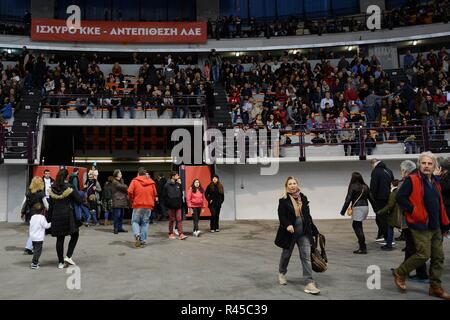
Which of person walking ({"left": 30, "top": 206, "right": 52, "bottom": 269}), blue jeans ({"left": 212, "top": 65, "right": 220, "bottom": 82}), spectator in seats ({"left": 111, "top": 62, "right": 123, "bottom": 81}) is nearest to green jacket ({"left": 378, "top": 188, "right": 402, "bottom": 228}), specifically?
person walking ({"left": 30, "top": 206, "right": 52, "bottom": 269})

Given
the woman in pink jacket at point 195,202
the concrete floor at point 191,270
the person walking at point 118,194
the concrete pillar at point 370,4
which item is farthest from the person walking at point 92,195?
the concrete pillar at point 370,4

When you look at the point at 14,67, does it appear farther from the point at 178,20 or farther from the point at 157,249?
the point at 157,249

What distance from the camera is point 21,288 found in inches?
274

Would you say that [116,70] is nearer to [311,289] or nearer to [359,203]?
[359,203]

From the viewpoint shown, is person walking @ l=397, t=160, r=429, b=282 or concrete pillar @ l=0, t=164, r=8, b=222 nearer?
person walking @ l=397, t=160, r=429, b=282

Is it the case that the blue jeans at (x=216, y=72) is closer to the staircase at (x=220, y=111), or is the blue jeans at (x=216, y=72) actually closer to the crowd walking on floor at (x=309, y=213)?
the staircase at (x=220, y=111)

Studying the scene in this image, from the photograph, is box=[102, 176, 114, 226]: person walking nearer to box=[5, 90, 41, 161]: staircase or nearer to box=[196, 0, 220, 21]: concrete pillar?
box=[5, 90, 41, 161]: staircase

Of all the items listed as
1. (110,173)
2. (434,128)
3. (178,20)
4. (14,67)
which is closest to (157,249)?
(434,128)

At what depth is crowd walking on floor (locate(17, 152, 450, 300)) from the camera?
612cm

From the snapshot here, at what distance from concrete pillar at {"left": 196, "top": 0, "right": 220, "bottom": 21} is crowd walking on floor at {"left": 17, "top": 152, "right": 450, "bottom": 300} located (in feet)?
58.9

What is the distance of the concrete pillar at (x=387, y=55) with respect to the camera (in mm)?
26062

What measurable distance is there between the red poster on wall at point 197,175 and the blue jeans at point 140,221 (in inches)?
248

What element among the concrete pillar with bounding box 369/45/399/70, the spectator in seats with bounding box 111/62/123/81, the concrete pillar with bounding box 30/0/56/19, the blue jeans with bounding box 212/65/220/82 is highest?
the concrete pillar with bounding box 30/0/56/19

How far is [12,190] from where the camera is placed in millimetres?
16812
